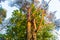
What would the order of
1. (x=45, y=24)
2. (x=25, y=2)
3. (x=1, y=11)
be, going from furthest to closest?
1. (x=1, y=11)
2. (x=45, y=24)
3. (x=25, y=2)

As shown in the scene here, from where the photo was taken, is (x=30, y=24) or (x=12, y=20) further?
(x=12, y=20)

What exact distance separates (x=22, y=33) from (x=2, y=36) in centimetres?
126

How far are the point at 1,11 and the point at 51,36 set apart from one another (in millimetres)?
2637

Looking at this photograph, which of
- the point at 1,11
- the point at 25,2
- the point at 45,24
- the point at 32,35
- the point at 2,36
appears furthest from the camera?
the point at 1,11

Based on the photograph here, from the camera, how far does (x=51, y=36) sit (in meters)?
8.06

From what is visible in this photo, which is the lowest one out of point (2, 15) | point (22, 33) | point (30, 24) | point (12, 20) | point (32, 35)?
point (32, 35)

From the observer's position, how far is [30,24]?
4863 millimetres

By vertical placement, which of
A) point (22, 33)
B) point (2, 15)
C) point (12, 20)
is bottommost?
point (22, 33)

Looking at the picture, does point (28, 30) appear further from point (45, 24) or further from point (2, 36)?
point (2, 36)

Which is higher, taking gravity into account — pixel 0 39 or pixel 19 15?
pixel 19 15

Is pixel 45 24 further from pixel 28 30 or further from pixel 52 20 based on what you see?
pixel 28 30

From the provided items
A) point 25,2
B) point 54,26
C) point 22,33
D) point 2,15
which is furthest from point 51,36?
point 2,15

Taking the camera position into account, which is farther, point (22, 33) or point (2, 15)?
point (2, 15)

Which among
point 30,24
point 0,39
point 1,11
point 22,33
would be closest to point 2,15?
point 1,11
